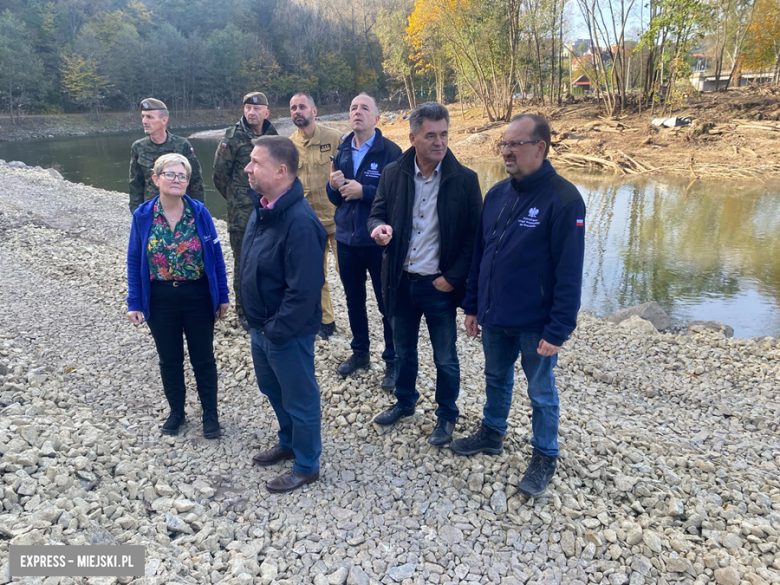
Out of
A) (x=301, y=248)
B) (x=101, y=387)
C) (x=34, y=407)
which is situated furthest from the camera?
(x=101, y=387)

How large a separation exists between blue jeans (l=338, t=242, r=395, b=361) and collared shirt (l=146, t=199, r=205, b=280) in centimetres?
115

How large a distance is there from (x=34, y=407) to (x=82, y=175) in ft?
74.5

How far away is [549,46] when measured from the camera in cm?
3531

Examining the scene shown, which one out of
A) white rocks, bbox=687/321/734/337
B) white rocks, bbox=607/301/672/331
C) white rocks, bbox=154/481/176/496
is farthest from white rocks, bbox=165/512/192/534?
white rocks, bbox=687/321/734/337

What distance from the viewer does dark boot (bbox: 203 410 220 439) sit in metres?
3.76

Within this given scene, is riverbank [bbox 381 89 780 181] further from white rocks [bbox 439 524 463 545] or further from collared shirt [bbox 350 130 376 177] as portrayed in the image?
white rocks [bbox 439 524 463 545]

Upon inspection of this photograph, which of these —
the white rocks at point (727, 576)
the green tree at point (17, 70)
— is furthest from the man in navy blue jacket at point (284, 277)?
the green tree at point (17, 70)

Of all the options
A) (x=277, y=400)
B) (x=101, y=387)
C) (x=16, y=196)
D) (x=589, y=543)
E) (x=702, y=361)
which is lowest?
(x=702, y=361)

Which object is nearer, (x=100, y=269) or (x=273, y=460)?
(x=273, y=460)

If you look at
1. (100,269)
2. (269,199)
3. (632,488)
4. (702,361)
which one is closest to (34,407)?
(269,199)

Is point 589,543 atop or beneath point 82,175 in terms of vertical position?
beneath

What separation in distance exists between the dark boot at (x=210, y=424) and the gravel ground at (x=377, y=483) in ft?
0.21

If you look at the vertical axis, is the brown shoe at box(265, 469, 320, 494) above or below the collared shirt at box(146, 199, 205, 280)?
below

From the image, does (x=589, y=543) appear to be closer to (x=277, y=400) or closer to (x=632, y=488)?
(x=632, y=488)
